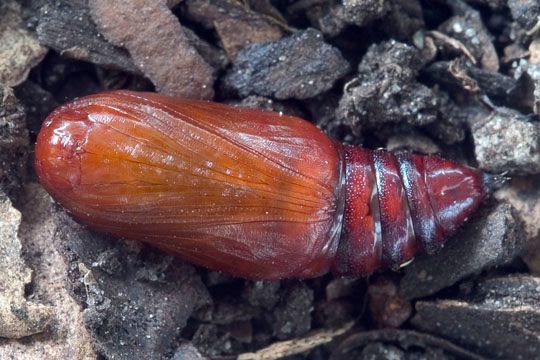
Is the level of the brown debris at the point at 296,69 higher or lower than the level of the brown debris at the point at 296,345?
higher

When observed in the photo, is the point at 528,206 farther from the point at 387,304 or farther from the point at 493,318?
the point at 387,304

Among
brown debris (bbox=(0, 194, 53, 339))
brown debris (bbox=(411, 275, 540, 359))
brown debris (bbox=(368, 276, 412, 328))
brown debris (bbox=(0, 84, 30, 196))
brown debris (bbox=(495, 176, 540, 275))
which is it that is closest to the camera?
brown debris (bbox=(0, 194, 53, 339))

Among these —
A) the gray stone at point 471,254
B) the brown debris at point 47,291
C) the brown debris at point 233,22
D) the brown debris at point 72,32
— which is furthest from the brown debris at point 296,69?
the brown debris at point 47,291

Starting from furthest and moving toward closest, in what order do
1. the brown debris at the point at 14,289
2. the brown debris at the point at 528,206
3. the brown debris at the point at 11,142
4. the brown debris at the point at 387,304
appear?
1. the brown debris at the point at 387,304
2. the brown debris at the point at 528,206
3. the brown debris at the point at 11,142
4. the brown debris at the point at 14,289

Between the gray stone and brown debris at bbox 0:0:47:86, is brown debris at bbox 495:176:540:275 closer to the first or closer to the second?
the gray stone

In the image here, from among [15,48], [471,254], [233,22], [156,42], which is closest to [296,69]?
[233,22]

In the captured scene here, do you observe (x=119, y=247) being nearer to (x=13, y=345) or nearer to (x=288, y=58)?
(x=13, y=345)

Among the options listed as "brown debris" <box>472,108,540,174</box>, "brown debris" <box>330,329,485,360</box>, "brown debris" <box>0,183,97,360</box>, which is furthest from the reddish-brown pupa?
"brown debris" <box>330,329,485,360</box>

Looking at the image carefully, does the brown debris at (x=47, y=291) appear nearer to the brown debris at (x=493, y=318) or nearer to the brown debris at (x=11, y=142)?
the brown debris at (x=11, y=142)
